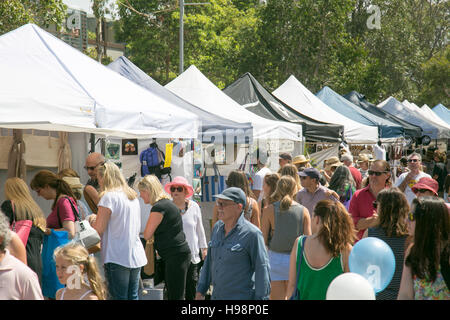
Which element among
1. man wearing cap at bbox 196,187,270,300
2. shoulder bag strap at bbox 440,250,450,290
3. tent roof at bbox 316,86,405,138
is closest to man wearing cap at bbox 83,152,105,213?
man wearing cap at bbox 196,187,270,300

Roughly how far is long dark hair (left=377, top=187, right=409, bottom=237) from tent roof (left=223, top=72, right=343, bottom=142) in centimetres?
942

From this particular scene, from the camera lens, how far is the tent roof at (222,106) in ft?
40.1

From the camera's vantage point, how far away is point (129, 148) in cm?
1002

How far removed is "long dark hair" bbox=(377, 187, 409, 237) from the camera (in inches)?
193

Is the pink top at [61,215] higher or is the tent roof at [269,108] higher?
the tent roof at [269,108]

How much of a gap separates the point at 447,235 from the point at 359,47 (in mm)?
30670

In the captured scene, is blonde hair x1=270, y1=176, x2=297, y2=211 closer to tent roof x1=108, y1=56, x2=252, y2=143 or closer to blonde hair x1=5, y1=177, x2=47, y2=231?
blonde hair x1=5, y1=177, x2=47, y2=231

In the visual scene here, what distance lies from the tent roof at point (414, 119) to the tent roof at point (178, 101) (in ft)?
65.9

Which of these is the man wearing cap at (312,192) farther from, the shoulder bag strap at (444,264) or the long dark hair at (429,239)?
the shoulder bag strap at (444,264)

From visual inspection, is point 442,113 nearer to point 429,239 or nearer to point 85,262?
point 429,239

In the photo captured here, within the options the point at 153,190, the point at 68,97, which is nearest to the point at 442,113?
the point at 153,190

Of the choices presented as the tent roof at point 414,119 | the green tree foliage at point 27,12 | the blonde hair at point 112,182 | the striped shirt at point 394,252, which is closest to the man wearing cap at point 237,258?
the striped shirt at point 394,252

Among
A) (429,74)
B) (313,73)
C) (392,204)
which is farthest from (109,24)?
(392,204)
